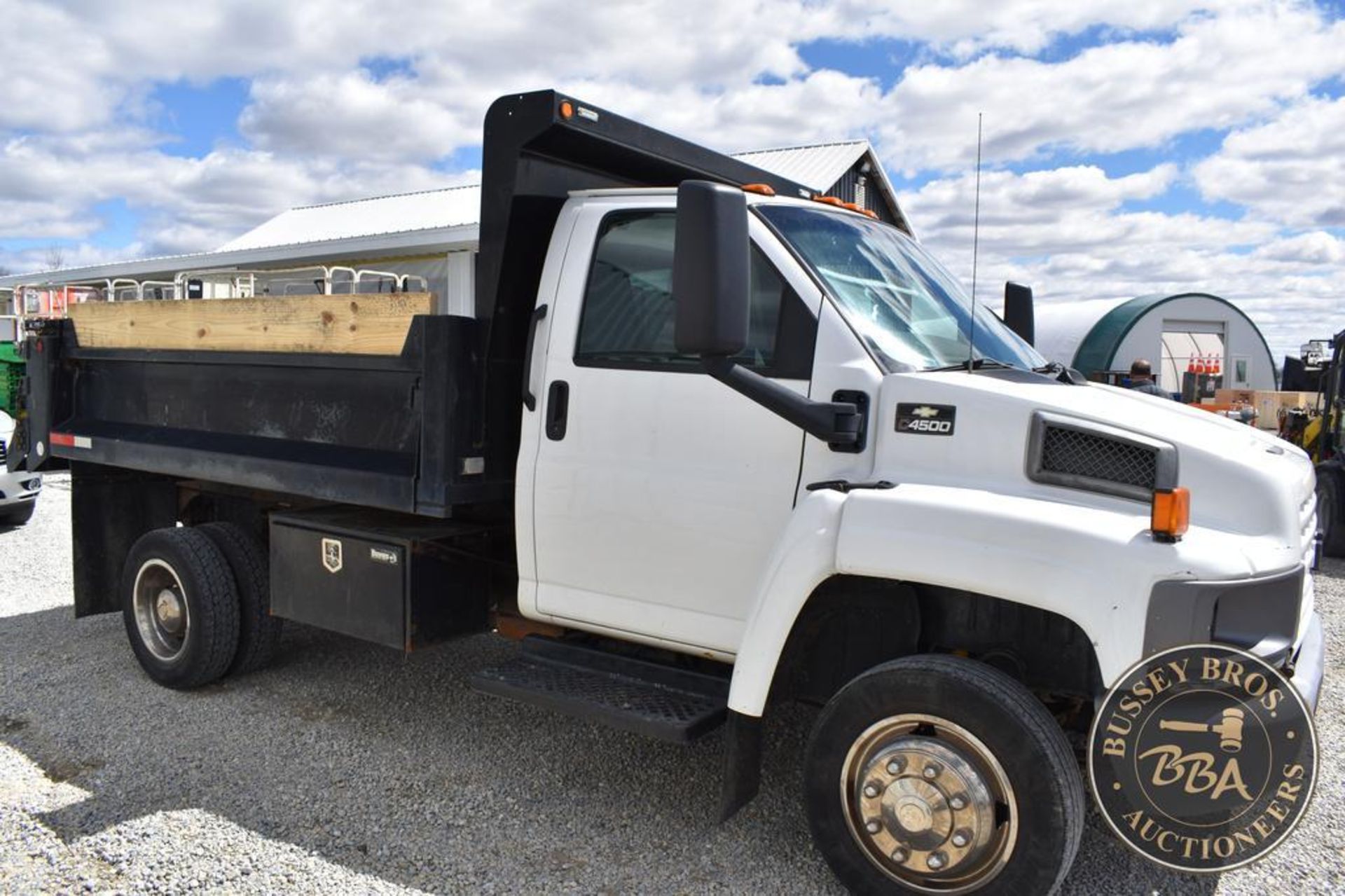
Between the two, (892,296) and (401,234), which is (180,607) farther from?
(401,234)

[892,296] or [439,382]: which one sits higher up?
[892,296]

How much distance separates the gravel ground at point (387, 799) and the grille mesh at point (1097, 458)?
4.58 feet

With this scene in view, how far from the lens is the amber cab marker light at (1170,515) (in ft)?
8.72

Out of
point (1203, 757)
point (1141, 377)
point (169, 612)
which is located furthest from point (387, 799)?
point (1141, 377)

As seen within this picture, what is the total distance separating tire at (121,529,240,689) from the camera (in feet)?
16.5

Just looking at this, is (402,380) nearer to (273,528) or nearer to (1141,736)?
(273,528)

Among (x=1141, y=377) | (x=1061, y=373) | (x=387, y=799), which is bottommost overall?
(x=387, y=799)

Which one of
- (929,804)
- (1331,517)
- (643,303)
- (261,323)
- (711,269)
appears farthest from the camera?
(1331,517)

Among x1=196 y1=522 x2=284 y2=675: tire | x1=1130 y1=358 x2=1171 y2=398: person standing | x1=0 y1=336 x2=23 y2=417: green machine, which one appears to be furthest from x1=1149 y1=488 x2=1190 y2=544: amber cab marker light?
x1=0 y1=336 x2=23 y2=417: green machine

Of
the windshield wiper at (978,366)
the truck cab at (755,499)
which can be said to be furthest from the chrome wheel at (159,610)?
the windshield wiper at (978,366)

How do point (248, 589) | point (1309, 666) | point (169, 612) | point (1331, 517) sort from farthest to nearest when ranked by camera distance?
point (1331, 517) → point (169, 612) → point (248, 589) → point (1309, 666)

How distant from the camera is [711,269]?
2.84 metres

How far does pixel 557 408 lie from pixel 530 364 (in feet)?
0.74

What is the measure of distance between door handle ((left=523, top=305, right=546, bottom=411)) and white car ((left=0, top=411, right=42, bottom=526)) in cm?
745
